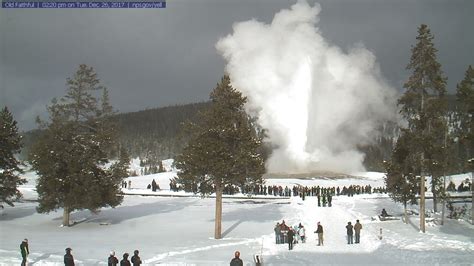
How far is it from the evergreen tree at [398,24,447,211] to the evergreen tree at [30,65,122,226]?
19.6 meters

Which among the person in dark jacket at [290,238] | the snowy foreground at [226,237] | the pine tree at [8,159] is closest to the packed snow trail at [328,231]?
the snowy foreground at [226,237]

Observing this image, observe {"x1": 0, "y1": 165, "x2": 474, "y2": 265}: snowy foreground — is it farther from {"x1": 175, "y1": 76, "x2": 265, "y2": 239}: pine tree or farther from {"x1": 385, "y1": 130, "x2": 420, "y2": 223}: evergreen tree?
{"x1": 175, "y1": 76, "x2": 265, "y2": 239}: pine tree

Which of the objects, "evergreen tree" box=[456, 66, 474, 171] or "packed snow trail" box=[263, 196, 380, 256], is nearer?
"packed snow trail" box=[263, 196, 380, 256]

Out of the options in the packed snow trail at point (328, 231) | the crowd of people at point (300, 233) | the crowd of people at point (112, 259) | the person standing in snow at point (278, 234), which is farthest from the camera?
the person standing in snow at point (278, 234)

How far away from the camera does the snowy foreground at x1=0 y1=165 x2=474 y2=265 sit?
73.3 ft

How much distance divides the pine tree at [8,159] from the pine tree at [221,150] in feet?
49.2

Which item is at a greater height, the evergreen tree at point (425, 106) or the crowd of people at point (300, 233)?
the evergreen tree at point (425, 106)

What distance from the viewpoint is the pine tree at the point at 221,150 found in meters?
28.0

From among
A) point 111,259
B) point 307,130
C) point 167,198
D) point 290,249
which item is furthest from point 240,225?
point 307,130

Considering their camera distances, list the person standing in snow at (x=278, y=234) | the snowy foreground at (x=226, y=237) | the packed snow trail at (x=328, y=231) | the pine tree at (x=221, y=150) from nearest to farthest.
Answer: the snowy foreground at (x=226, y=237) → the packed snow trail at (x=328, y=231) → the person standing in snow at (x=278, y=234) → the pine tree at (x=221, y=150)

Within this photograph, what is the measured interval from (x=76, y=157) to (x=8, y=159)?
847 cm

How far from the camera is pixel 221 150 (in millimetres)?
27859

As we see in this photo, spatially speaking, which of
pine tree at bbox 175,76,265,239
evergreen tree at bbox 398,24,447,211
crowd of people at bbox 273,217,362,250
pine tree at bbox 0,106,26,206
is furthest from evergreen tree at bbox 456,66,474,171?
pine tree at bbox 0,106,26,206

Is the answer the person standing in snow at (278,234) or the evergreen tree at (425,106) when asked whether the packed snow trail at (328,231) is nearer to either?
the person standing in snow at (278,234)
